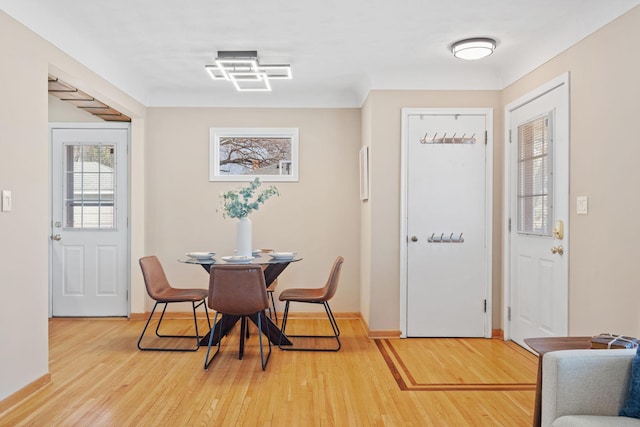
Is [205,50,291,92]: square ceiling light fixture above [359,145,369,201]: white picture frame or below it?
above

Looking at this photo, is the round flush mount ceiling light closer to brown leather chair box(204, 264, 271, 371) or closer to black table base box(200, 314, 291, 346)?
brown leather chair box(204, 264, 271, 371)

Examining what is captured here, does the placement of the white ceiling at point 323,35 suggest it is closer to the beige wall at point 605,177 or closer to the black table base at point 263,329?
the beige wall at point 605,177

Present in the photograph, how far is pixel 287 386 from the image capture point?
312cm

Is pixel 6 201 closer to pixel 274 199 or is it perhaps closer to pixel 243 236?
pixel 243 236

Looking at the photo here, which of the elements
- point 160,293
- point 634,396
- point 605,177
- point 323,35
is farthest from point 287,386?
point 323,35

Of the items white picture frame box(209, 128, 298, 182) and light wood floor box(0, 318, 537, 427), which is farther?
white picture frame box(209, 128, 298, 182)

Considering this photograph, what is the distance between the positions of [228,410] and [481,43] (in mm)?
3160

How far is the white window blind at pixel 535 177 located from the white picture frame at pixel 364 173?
4.60 feet

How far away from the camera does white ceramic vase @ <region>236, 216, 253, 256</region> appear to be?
13.4ft

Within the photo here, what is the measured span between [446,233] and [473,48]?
168cm

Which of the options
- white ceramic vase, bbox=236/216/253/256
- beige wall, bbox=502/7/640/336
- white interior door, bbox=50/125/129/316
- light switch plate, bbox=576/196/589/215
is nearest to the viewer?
beige wall, bbox=502/7/640/336

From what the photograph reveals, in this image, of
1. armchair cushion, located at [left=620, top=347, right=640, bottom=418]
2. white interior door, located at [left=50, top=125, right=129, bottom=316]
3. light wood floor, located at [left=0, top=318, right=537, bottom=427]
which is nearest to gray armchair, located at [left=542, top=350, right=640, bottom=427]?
armchair cushion, located at [left=620, top=347, right=640, bottom=418]

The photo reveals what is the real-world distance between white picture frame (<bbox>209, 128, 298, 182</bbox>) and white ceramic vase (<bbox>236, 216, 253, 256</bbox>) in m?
1.20

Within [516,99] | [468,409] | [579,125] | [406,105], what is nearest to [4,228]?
[468,409]
